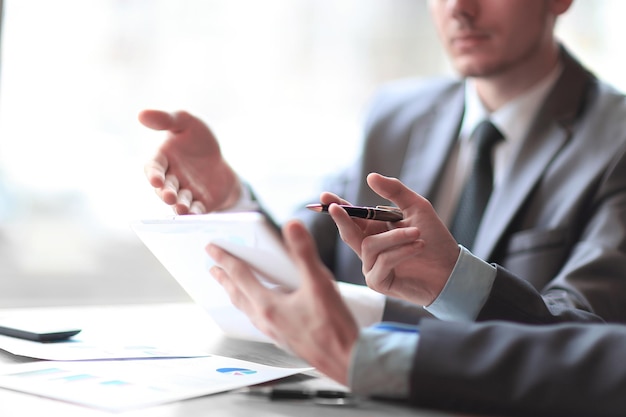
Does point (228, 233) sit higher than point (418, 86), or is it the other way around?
point (418, 86)

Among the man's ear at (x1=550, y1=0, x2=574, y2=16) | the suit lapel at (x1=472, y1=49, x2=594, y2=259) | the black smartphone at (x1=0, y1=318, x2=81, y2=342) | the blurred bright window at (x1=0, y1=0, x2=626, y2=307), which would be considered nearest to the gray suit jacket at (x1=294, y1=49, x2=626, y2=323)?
the suit lapel at (x1=472, y1=49, x2=594, y2=259)

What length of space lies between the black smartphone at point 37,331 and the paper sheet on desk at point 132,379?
0.52 ft

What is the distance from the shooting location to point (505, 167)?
199 cm

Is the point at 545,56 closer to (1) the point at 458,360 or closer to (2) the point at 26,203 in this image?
(1) the point at 458,360

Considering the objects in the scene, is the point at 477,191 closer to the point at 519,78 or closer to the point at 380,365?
the point at 519,78

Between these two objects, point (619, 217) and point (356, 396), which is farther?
point (619, 217)

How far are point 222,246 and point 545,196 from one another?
1074 millimetres

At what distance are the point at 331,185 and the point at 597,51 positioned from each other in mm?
1637

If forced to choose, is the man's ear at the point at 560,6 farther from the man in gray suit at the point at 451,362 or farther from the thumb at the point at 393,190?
the man in gray suit at the point at 451,362

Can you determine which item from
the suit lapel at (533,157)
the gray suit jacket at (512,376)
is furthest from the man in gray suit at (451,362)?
the suit lapel at (533,157)

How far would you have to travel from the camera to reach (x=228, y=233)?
0.95 metres

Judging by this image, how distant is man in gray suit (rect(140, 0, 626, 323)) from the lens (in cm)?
148

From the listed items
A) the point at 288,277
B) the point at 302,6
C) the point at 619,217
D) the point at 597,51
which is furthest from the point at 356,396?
the point at 597,51

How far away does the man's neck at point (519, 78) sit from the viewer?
209 centimetres
